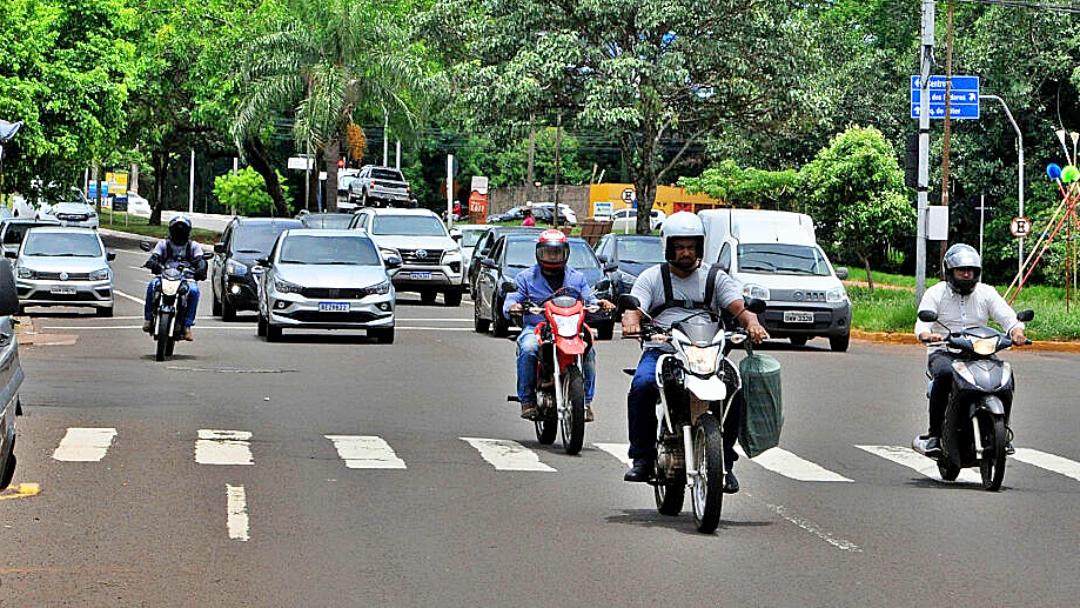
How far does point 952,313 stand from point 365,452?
14.2 ft

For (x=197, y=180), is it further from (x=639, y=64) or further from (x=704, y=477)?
(x=704, y=477)

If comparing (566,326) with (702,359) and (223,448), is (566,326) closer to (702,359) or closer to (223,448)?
(223,448)

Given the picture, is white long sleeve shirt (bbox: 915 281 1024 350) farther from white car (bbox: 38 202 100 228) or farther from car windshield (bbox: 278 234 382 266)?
white car (bbox: 38 202 100 228)

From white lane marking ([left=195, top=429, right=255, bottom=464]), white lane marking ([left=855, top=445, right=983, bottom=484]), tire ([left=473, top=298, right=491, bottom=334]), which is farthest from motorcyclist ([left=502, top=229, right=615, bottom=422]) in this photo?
tire ([left=473, top=298, right=491, bottom=334])

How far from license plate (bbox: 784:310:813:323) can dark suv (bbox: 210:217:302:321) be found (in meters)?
8.41

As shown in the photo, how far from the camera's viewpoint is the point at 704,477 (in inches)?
376

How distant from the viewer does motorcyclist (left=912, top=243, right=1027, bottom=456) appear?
40.4 ft

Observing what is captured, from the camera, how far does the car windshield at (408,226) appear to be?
125 ft

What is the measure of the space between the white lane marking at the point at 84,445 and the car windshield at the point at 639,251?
20.7 meters

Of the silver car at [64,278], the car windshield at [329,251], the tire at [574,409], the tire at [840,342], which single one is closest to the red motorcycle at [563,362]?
the tire at [574,409]

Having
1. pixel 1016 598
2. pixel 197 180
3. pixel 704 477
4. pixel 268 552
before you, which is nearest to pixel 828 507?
pixel 704 477

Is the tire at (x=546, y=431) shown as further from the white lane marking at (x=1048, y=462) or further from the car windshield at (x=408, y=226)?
the car windshield at (x=408, y=226)

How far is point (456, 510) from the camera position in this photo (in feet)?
34.1

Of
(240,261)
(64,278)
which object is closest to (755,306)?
(240,261)
